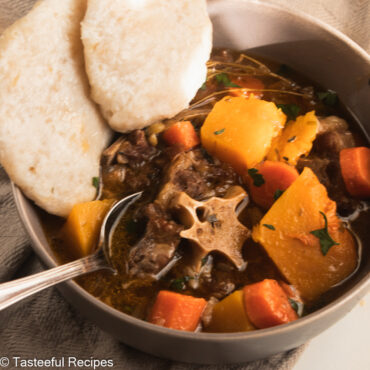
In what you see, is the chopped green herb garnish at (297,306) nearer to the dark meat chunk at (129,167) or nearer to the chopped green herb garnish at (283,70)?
the dark meat chunk at (129,167)

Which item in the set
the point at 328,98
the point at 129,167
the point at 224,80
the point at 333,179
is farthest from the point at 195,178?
the point at 328,98

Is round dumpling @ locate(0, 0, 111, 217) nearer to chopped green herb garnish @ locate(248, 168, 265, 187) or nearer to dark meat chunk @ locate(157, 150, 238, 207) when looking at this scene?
dark meat chunk @ locate(157, 150, 238, 207)

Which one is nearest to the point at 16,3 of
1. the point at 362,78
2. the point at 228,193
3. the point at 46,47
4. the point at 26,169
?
the point at 46,47

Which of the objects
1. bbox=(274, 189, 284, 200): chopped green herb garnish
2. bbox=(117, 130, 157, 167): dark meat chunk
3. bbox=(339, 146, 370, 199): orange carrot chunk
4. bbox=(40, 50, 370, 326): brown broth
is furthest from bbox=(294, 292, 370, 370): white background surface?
bbox=(117, 130, 157, 167): dark meat chunk

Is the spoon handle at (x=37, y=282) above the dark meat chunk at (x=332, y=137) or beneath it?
above

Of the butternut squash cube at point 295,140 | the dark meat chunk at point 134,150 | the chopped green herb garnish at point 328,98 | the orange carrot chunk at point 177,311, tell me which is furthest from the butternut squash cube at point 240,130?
the orange carrot chunk at point 177,311

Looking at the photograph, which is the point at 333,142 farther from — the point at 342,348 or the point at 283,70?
the point at 342,348
